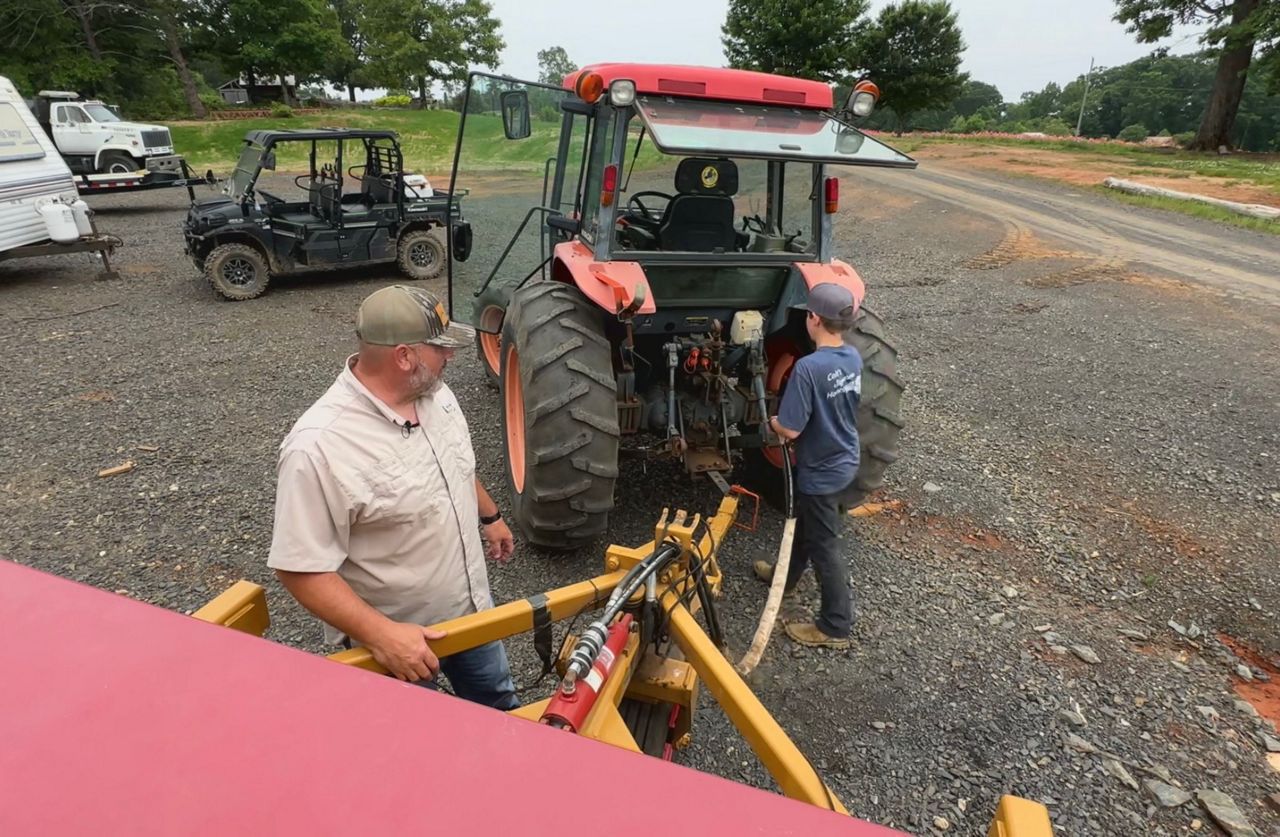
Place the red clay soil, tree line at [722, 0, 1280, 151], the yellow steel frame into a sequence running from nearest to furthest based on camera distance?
the yellow steel frame < the red clay soil < tree line at [722, 0, 1280, 151]

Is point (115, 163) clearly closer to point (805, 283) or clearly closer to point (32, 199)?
point (32, 199)

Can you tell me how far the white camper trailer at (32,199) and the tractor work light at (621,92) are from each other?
28.2ft

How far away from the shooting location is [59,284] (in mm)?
8602

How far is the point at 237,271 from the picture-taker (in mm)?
7887

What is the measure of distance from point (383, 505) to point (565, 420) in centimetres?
141

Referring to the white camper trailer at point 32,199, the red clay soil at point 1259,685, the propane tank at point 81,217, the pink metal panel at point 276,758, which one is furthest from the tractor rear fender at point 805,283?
the propane tank at point 81,217

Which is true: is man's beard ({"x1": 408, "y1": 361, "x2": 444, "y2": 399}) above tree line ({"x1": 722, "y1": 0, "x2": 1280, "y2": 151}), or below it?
below

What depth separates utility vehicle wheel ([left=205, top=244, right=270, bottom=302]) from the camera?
7.69m

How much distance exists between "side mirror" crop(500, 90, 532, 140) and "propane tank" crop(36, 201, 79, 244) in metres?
7.58

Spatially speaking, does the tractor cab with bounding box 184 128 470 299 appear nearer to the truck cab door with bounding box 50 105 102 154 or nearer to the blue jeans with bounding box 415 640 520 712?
the blue jeans with bounding box 415 640 520 712

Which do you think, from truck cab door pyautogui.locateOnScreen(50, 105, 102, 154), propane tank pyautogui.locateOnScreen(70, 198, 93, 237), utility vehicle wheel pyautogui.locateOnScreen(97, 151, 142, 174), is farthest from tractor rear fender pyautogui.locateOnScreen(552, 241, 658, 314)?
truck cab door pyautogui.locateOnScreen(50, 105, 102, 154)

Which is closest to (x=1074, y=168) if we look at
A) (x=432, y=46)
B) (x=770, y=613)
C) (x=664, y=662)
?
(x=770, y=613)

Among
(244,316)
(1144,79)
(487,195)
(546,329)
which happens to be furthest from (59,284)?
(1144,79)

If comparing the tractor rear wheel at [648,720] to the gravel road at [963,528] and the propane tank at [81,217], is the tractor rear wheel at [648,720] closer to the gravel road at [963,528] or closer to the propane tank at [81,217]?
the gravel road at [963,528]
